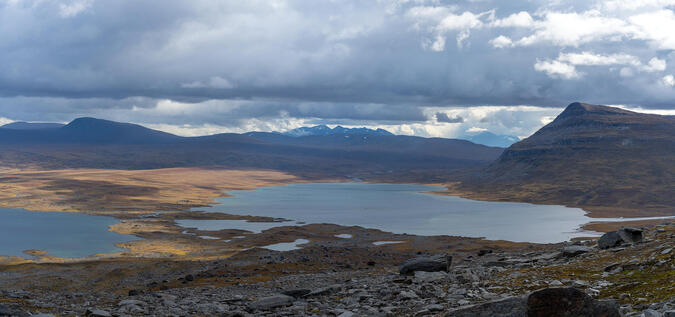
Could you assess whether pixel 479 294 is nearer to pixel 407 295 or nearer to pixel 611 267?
pixel 407 295

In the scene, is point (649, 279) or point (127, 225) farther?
point (127, 225)

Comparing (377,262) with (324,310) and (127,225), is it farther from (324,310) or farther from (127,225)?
(127,225)

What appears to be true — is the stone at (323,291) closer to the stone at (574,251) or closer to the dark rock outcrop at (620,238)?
the stone at (574,251)

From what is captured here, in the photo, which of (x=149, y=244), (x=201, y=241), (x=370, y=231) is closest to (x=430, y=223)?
(x=370, y=231)

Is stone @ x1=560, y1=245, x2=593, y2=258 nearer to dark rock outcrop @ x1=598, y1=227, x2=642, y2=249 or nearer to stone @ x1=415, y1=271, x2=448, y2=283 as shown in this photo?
dark rock outcrop @ x1=598, y1=227, x2=642, y2=249

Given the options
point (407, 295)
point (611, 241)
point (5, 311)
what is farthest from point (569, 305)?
point (611, 241)

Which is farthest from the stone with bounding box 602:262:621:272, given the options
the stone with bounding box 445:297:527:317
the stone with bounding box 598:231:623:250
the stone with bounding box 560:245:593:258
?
the stone with bounding box 445:297:527:317

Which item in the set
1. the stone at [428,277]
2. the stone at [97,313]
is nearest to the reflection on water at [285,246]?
the stone at [428,277]
